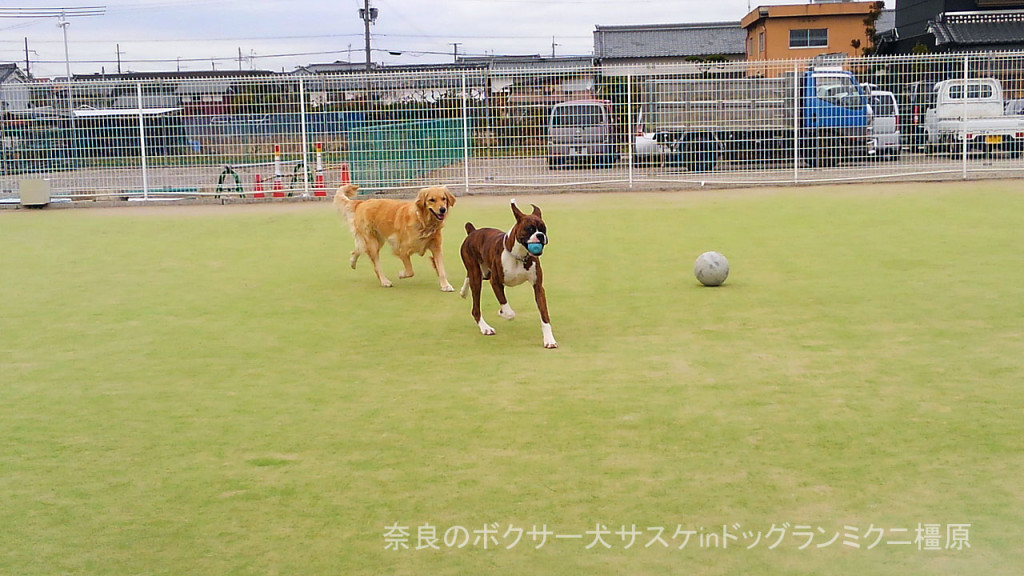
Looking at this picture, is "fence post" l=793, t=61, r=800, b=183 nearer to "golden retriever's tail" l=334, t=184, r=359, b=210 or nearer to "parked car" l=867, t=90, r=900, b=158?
"parked car" l=867, t=90, r=900, b=158

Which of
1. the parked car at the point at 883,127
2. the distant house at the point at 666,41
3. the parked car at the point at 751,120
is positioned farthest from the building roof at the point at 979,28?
the distant house at the point at 666,41

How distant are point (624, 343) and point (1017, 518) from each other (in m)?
3.23

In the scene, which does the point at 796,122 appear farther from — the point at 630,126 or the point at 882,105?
the point at 630,126

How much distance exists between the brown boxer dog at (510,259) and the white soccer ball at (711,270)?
→ 77.1 inches

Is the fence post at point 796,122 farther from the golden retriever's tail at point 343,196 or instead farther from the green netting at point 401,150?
the golden retriever's tail at point 343,196

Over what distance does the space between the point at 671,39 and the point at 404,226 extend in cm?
4777

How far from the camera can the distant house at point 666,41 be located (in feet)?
175

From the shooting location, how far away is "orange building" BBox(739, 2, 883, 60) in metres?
43.2

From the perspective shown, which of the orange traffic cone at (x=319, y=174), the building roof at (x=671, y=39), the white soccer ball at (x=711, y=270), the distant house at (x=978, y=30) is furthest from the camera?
the building roof at (x=671, y=39)

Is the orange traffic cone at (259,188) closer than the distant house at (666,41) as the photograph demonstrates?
Yes

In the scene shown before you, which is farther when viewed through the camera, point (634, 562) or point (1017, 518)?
point (1017, 518)

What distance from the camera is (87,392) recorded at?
19.1 feet

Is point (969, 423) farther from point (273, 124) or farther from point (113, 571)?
point (273, 124)

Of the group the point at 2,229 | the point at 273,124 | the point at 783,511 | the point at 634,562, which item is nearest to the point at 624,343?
the point at 783,511
